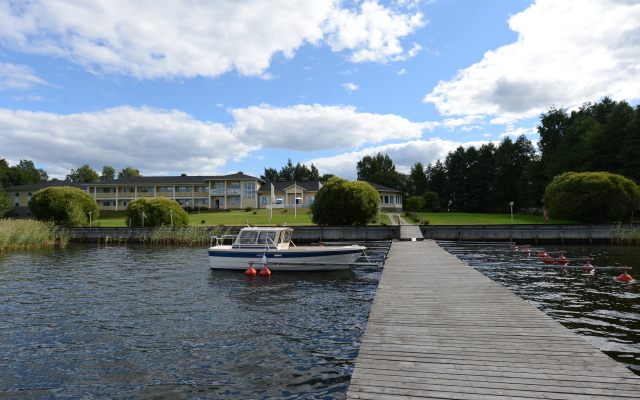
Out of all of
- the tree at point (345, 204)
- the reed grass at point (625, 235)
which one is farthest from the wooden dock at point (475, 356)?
the reed grass at point (625, 235)

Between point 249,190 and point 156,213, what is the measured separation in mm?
34241

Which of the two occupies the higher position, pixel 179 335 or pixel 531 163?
pixel 531 163

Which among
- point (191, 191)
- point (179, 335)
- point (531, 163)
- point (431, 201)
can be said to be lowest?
point (179, 335)

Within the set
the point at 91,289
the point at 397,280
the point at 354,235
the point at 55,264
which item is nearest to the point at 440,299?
the point at 397,280

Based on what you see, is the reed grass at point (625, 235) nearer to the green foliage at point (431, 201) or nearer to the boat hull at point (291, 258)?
the boat hull at point (291, 258)

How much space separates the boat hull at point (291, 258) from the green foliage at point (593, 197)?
3462 centimetres

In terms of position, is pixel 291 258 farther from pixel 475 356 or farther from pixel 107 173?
pixel 107 173

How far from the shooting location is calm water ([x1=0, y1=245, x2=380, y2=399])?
311 inches

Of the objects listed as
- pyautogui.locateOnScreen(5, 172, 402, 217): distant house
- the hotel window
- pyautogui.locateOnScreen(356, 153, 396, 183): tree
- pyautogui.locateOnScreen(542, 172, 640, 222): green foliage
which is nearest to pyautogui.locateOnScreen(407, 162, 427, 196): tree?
pyautogui.locateOnScreen(5, 172, 402, 217): distant house

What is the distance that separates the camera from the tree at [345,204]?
4097 centimetres

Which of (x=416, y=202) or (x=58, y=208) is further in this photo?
(x=416, y=202)

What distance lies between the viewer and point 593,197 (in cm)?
4278

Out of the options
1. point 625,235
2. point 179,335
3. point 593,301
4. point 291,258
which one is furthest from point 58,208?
point 625,235

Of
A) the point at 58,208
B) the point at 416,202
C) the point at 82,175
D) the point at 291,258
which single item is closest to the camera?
the point at 291,258
